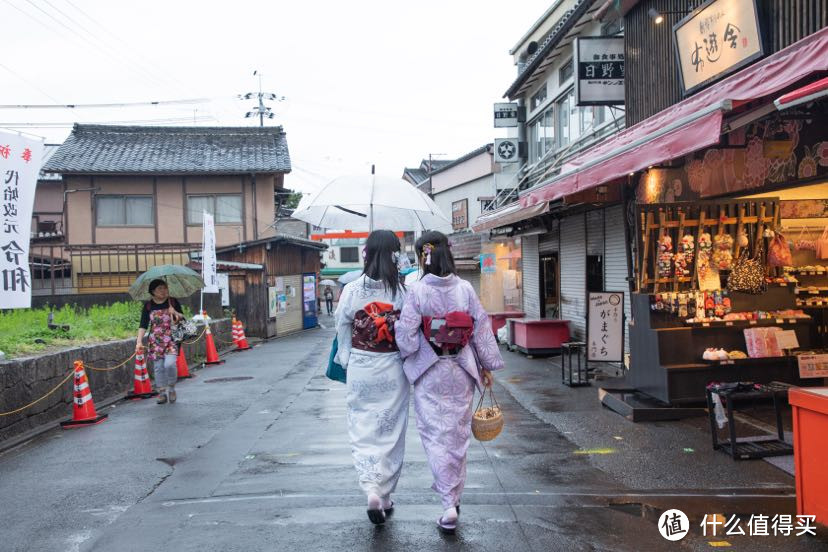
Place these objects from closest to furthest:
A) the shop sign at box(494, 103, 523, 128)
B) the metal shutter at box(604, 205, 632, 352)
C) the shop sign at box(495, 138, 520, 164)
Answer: the metal shutter at box(604, 205, 632, 352), the shop sign at box(495, 138, 520, 164), the shop sign at box(494, 103, 523, 128)

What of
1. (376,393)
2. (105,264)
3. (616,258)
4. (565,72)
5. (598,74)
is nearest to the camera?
(376,393)

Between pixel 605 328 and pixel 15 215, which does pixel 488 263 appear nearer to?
pixel 605 328

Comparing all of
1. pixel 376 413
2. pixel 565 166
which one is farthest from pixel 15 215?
pixel 565 166

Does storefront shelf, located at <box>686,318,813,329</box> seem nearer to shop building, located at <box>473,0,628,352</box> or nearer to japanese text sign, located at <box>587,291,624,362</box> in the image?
shop building, located at <box>473,0,628,352</box>

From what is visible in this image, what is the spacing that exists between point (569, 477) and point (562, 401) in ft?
13.8

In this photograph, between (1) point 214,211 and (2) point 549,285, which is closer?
(2) point 549,285

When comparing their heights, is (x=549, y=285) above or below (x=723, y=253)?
below

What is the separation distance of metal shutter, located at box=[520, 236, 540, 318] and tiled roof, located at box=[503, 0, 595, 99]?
4553 mm

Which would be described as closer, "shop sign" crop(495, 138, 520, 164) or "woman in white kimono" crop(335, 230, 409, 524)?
"woman in white kimono" crop(335, 230, 409, 524)

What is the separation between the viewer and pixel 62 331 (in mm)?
11789

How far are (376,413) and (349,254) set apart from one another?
57.0 meters

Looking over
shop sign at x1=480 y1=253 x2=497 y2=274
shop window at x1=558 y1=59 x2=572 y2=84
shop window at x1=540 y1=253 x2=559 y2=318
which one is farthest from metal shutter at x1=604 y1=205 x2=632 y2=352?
shop sign at x1=480 y1=253 x2=497 y2=274

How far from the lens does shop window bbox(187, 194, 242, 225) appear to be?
1170 inches

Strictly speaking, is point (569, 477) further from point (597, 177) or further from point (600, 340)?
point (600, 340)
